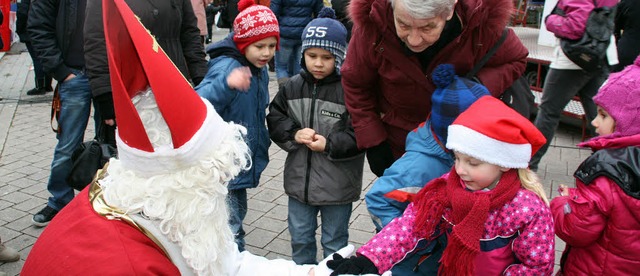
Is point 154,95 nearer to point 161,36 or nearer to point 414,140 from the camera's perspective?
point 414,140

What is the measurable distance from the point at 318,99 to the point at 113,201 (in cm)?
152

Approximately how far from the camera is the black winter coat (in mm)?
3312

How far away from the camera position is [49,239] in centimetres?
157

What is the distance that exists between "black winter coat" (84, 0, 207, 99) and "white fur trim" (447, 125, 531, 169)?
2323mm

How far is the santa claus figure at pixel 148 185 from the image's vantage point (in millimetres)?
1479

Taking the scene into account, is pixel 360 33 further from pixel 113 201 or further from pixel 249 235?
pixel 249 235

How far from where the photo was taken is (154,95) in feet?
4.87

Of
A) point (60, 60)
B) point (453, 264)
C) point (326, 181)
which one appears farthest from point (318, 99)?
point (60, 60)

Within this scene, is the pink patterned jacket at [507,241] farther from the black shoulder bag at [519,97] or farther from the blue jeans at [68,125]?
the blue jeans at [68,125]

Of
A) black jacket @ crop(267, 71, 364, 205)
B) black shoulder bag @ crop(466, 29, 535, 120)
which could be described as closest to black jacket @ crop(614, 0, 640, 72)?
black shoulder bag @ crop(466, 29, 535, 120)

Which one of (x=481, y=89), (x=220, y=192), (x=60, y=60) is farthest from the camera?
(x=60, y=60)

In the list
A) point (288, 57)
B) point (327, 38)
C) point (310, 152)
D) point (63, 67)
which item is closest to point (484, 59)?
point (327, 38)

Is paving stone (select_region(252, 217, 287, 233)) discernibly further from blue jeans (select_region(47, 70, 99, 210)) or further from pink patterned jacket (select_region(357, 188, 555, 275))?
pink patterned jacket (select_region(357, 188, 555, 275))

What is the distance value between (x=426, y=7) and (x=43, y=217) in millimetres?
3257
